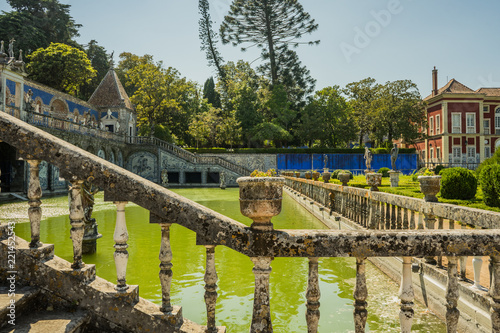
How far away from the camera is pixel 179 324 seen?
8.11 feet

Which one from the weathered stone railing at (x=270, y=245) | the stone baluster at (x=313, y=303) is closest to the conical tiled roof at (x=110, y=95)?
the weathered stone railing at (x=270, y=245)

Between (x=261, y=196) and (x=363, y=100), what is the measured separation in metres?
48.9

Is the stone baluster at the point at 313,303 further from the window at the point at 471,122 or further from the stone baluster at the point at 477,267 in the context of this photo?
the window at the point at 471,122

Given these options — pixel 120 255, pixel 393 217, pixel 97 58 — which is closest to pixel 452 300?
pixel 120 255

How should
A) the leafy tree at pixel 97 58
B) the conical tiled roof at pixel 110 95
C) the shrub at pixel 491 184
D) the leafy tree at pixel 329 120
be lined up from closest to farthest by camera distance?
the shrub at pixel 491 184, the conical tiled roof at pixel 110 95, the leafy tree at pixel 329 120, the leafy tree at pixel 97 58

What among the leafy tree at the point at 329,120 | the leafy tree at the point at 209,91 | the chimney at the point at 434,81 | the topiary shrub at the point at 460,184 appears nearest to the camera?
the topiary shrub at the point at 460,184

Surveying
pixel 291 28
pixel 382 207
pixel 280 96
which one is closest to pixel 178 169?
pixel 280 96

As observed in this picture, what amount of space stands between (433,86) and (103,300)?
5377cm

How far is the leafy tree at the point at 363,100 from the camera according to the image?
144 ft

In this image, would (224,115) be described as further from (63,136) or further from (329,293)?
(329,293)

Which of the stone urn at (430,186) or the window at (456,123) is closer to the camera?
the stone urn at (430,186)

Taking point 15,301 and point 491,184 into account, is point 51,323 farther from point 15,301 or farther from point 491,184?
point 491,184

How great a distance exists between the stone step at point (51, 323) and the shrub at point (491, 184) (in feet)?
31.6

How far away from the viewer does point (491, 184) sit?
8922 millimetres
